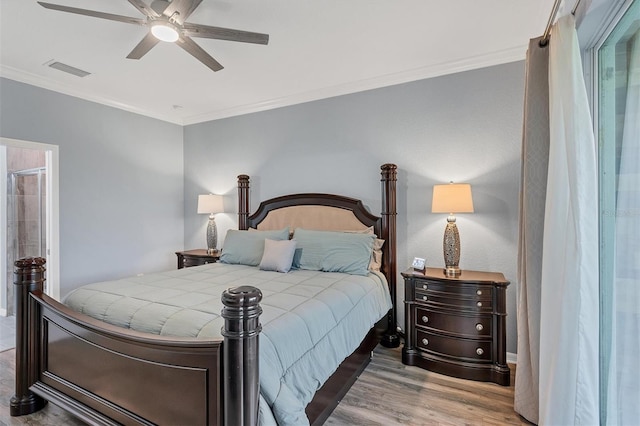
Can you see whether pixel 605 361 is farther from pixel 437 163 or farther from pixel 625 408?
pixel 437 163

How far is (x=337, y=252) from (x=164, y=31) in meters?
2.17

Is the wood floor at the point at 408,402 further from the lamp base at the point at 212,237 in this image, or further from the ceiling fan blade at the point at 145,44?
the ceiling fan blade at the point at 145,44

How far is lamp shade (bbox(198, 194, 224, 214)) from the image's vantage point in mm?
4195

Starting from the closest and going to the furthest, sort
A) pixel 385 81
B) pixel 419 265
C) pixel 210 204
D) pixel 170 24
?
pixel 170 24 < pixel 419 265 < pixel 385 81 < pixel 210 204

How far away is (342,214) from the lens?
3.50 metres

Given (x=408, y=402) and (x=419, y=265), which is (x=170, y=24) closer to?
(x=419, y=265)

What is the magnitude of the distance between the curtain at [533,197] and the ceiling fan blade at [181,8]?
6.71 feet

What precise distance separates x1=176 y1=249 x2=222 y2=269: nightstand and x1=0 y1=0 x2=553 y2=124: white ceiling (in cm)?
201

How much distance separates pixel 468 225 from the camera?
9.76 feet

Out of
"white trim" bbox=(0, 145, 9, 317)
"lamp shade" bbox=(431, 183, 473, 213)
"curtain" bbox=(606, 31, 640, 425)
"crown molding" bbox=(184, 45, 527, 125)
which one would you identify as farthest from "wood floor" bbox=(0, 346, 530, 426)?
"crown molding" bbox=(184, 45, 527, 125)

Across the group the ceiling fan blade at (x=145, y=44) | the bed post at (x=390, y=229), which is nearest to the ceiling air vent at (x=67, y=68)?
the ceiling fan blade at (x=145, y=44)

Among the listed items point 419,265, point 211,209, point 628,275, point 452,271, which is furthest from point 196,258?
point 628,275

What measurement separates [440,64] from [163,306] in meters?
3.12

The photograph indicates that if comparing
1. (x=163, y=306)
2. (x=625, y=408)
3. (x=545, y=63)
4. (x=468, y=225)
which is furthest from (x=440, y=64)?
(x=163, y=306)
